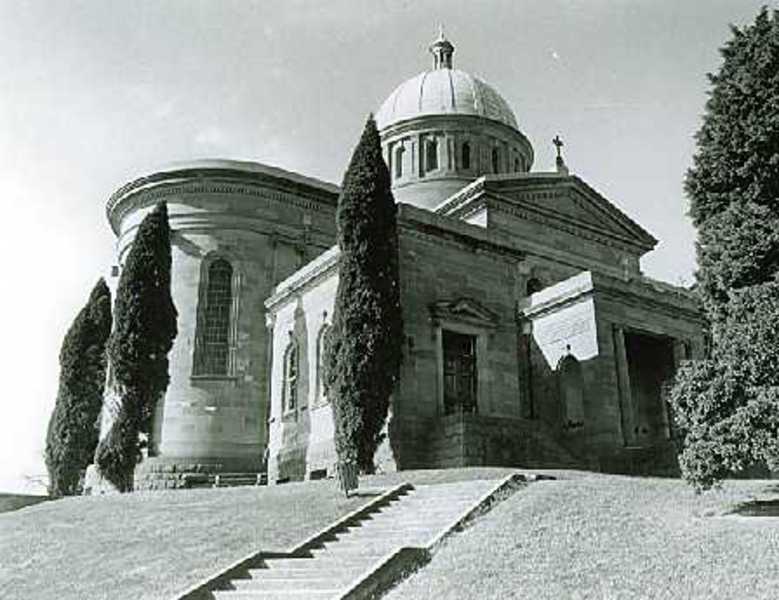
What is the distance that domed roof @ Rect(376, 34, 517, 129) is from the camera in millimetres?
43000

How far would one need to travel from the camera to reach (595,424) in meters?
26.8

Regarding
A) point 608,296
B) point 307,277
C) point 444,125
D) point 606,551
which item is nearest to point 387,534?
point 606,551

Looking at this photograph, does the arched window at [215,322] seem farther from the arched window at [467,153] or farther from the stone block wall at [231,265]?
the arched window at [467,153]

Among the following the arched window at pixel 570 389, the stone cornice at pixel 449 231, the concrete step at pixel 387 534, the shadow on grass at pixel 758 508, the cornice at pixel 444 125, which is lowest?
the concrete step at pixel 387 534

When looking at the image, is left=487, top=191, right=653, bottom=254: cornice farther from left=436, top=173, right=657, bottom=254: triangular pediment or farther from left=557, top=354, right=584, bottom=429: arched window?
left=557, top=354, right=584, bottom=429: arched window

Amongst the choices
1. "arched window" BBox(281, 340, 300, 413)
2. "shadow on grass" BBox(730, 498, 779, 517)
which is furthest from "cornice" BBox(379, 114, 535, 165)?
"shadow on grass" BBox(730, 498, 779, 517)

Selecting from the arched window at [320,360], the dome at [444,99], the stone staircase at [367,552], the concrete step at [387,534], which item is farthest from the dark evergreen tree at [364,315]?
the dome at [444,99]

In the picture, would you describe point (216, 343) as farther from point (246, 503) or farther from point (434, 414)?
point (246, 503)

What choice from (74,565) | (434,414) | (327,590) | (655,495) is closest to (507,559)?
(327,590)

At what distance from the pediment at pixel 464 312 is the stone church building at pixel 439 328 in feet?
0.15

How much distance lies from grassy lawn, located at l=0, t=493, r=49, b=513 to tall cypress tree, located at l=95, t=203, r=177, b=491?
71.0 inches

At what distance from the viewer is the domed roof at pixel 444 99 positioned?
43.0 meters

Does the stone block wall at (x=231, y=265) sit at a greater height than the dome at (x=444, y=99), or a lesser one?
lesser

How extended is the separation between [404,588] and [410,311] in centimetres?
1384
